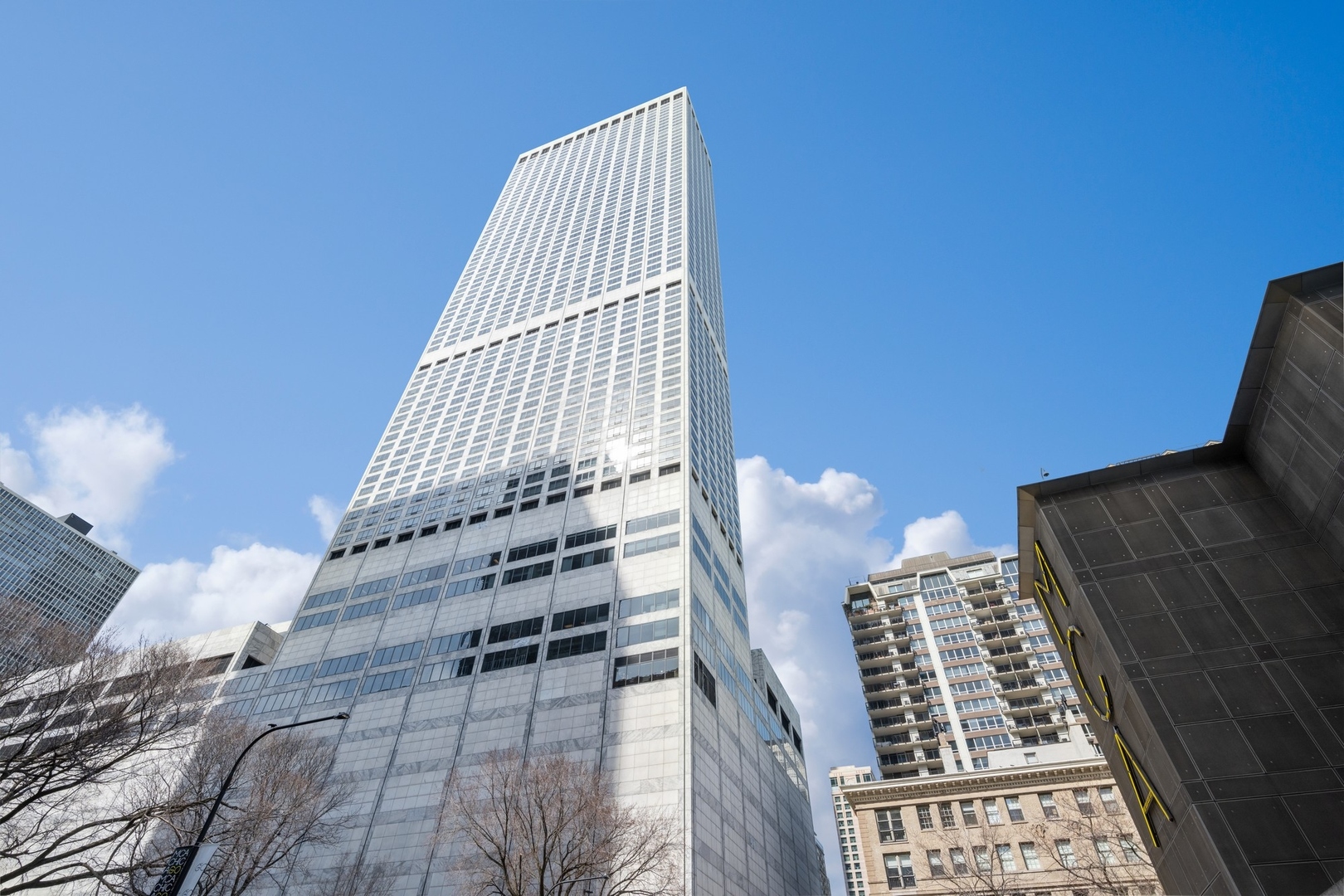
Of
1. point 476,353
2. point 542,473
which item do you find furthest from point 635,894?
point 476,353

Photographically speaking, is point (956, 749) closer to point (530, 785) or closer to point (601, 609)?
point (601, 609)

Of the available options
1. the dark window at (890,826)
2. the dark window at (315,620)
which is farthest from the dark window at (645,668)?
the dark window at (315,620)

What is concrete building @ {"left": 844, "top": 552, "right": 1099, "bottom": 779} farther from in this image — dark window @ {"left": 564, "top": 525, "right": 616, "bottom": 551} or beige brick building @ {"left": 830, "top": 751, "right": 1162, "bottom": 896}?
dark window @ {"left": 564, "top": 525, "right": 616, "bottom": 551}

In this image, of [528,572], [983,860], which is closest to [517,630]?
[528,572]

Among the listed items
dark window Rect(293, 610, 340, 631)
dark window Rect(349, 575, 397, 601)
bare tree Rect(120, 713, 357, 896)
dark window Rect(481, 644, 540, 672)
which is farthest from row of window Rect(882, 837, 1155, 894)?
dark window Rect(293, 610, 340, 631)

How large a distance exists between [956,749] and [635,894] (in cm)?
6385

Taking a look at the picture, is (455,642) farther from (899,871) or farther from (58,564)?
(58,564)

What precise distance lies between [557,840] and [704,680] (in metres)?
27.7

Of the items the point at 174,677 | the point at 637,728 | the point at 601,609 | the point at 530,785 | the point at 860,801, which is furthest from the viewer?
the point at 601,609

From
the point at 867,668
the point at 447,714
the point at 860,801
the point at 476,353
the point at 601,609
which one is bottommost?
the point at 860,801

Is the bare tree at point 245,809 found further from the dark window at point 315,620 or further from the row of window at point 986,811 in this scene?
the row of window at point 986,811

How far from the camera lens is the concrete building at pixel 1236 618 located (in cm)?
1977

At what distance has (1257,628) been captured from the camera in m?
22.5

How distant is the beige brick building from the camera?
50.1 m
